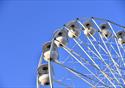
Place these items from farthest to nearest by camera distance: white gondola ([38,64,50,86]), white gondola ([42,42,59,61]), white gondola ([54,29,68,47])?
white gondola ([54,29,68,47])
white gondola ([42,42,59,61])
white gondola ([38,64,50,86])

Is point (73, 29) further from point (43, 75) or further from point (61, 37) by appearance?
point (43, 75)

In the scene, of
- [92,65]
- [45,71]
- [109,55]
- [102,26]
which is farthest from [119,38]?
[45,71]

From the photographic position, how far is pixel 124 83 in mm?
14578

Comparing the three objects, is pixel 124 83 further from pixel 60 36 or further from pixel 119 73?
pixel 60 36

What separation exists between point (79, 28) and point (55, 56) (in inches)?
136

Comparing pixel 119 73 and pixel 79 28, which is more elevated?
pixel 79 28

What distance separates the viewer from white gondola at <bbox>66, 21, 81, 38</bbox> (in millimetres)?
17906

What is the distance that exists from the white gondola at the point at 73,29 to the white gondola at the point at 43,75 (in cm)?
371

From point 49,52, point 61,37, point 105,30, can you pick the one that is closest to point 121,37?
point 105,30

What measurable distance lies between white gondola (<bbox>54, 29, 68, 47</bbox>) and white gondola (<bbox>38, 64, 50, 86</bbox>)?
2.16 meters

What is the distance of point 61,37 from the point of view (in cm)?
1703

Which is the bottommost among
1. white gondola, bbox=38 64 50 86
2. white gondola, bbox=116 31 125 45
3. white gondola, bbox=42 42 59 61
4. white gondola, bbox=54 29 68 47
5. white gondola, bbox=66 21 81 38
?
white gondola, bbox=38 64 50 86

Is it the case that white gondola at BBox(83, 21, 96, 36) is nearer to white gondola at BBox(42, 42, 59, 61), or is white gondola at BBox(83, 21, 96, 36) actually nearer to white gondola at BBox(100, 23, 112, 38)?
white gondola at BBox(100, 23, 112, 38)

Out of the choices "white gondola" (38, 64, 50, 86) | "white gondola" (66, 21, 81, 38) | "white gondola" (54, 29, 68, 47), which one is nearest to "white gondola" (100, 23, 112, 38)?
"white gondola" (66, 21, 81, 38)
